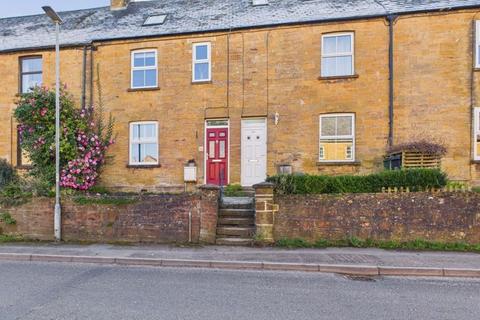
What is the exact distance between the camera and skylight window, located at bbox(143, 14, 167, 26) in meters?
15.1

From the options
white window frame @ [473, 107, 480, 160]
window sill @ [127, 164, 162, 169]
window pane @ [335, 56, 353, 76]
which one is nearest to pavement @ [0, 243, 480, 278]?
window sill @ [127, 164, 162, 169]

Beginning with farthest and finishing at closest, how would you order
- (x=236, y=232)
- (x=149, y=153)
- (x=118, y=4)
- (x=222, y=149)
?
1. (x=118, y=4)
2. (x=149, y=153)
3. (x=222, y=149)
4. (x=236, y=232)

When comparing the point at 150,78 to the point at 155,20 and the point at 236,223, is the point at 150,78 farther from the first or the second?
the point at 236,223

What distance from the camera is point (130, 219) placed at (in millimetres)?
9148

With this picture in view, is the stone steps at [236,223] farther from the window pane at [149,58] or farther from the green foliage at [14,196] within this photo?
the window pane at [149,58]

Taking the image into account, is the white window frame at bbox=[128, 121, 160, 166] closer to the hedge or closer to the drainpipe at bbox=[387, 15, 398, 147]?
the hedge

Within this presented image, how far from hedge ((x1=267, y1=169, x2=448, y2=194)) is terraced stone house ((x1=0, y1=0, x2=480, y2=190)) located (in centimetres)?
394

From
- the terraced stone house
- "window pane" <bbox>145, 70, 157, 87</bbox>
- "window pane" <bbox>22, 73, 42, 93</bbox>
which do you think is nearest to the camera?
the terraced stone house

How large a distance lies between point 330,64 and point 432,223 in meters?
7.34

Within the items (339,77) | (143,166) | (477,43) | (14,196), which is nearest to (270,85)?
(339,77)

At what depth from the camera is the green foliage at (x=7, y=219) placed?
962 centimetres

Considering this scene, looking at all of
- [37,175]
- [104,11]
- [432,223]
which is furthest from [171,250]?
[104,11]

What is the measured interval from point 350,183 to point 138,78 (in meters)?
10.2

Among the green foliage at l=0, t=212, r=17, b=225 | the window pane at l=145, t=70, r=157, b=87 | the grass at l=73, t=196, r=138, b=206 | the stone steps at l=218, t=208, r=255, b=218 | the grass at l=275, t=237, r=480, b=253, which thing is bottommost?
the grass at l=275, t=237, r=480, b=253
